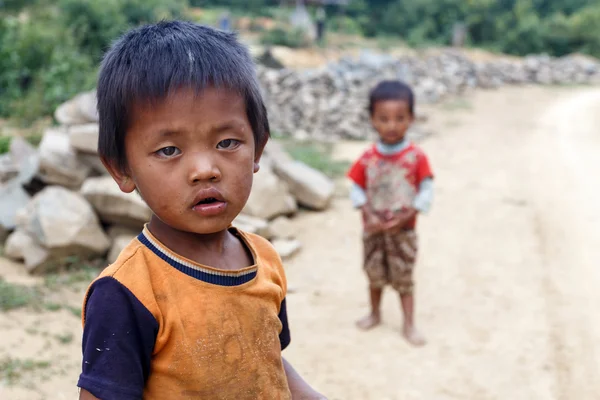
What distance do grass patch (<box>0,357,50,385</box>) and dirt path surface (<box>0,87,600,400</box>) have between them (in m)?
0.05

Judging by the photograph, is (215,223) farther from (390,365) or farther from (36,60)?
(36,60)

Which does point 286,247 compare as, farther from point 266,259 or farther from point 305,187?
point 266,259

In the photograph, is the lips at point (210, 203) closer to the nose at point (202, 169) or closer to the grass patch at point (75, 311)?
the nose at point (202, 169)

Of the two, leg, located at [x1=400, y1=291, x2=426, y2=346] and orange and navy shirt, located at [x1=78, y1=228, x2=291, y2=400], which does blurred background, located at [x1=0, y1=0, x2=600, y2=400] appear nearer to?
leg, located at [x1=400, y1=291, x2=426, y2=346]

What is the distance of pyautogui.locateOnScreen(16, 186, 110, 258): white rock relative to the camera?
4613 millimetres

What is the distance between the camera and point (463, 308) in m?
4.54

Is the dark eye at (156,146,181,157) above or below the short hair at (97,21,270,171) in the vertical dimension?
below

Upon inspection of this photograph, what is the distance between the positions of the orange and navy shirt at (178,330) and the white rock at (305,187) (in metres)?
5.02

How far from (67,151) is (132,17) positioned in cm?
1102

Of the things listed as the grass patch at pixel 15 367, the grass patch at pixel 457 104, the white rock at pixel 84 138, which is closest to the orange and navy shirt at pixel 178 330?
the grass patch at pixel 15 367

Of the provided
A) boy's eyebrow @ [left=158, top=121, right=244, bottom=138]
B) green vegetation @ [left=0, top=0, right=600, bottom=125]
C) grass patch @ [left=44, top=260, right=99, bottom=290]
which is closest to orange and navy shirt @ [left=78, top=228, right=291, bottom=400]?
boy's eyebrow @ [left=158, top=121, right=244, bottom=138]

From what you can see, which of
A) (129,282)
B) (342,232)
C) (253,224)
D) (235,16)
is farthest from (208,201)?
(235,16)

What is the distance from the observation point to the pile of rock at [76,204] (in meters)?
4.68

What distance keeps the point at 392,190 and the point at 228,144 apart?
8.40 ft
